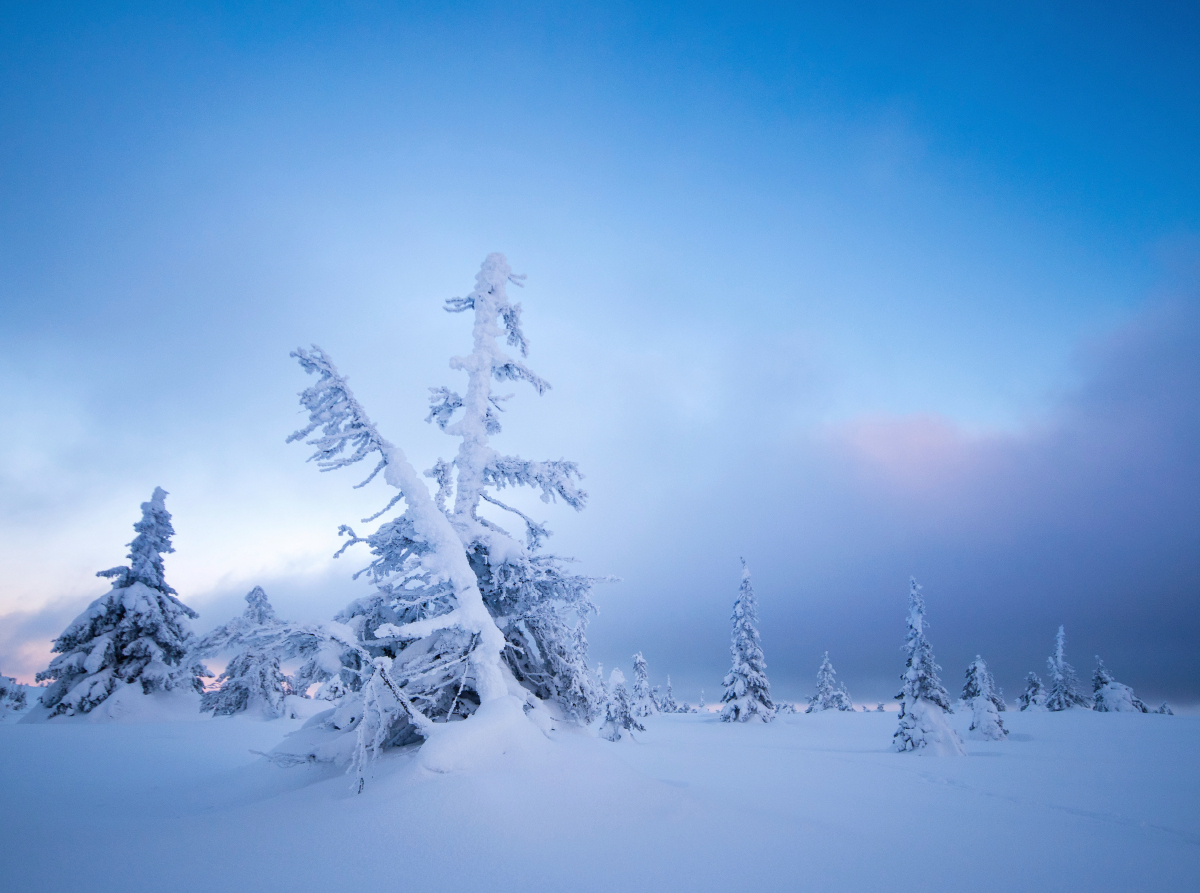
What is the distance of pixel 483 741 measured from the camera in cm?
593

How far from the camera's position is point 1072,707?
4403cm

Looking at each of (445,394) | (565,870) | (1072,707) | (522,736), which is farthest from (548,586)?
(1072,707)

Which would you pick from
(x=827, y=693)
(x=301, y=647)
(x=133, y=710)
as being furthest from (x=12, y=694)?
(x=827, y=693)

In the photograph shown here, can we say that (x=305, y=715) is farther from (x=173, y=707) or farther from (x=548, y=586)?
(x=548, y=586)

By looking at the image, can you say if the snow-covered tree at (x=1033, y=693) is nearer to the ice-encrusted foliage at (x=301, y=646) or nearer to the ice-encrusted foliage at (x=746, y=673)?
the ice-encrusted foliage at (x=746, y=673)

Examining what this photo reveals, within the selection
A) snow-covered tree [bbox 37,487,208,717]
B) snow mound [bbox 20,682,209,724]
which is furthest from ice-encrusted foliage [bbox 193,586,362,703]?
snow mound [bbox 20,682,209,724]

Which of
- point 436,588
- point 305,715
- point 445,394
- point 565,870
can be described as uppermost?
A: point 445,394

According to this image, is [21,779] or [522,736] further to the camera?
[21,779]

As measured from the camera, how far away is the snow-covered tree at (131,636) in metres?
18.2

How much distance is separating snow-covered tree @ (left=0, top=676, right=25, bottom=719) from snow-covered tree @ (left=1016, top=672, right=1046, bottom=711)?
8065cm

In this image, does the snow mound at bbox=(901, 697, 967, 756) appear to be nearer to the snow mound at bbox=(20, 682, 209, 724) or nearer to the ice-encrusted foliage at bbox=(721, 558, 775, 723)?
the ice-encrusted foliage at bbox=(721, 558, 775, 723)

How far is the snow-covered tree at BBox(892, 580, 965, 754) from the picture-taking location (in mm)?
20875

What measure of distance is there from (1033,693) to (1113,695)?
8.64m

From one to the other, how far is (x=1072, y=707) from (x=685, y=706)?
4372 centimetres
